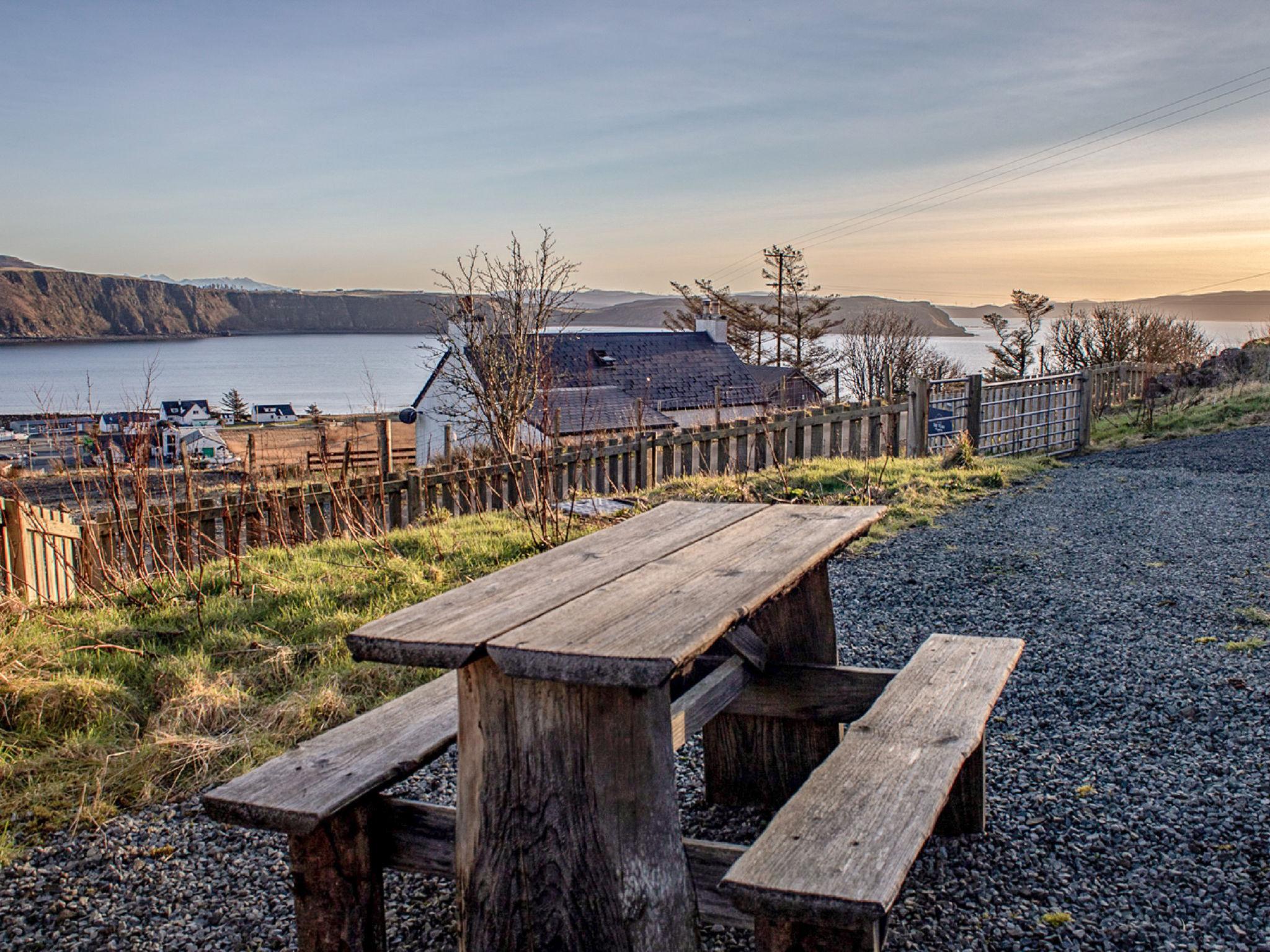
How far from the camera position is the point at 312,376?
146 m

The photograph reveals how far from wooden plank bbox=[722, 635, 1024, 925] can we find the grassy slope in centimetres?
219

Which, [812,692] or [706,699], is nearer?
[706,699]

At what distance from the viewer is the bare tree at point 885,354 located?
156 feet

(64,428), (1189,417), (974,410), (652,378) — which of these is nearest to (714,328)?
(652,378)

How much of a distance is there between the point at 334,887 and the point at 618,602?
906 mm

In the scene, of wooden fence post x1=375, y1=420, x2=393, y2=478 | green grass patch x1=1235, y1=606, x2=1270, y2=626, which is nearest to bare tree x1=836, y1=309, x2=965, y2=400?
wooden fence post x1=375, y1=420, x2=393, y2=478

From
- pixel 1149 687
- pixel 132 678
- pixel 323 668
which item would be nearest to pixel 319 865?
pixel 323 668

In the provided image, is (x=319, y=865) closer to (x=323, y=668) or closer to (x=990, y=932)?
(x=990, y=932)

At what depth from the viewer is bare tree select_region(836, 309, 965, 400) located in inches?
1873

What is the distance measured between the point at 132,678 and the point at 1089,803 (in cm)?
372

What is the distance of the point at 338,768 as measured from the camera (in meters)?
2.09

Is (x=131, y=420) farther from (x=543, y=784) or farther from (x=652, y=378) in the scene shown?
(x=652, y=378)

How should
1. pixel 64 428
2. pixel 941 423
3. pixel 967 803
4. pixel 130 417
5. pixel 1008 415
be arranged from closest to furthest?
pixel 967 803
pixel 130 417
pixel 64 428
pixel 1008 415
pixel 941 423

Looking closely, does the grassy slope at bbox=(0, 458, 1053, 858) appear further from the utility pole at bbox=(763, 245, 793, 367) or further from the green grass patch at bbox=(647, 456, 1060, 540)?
the utility pole at bbox=(763, 245, 793, 367)
